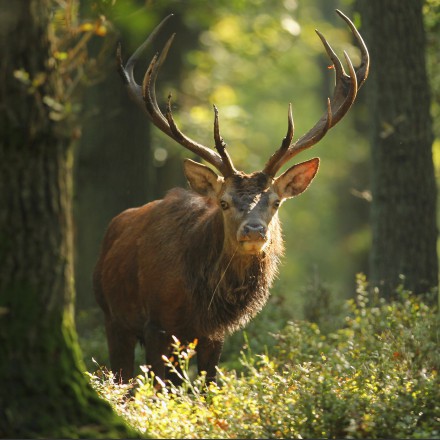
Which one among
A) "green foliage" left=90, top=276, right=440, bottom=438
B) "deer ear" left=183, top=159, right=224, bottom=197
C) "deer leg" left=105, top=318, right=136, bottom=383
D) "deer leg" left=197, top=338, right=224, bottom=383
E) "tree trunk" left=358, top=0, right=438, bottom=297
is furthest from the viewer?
"tree trunk" left=358, top=0, right=438, bottom=297

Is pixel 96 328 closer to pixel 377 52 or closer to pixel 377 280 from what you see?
pixel 377 280

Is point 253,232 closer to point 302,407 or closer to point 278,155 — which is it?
point 278,155

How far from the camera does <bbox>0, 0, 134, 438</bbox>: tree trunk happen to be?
6.21 meters

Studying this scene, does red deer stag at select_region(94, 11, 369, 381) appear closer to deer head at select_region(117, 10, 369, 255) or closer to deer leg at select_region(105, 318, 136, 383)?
deer head at select_region(117, 10, 369, 255)

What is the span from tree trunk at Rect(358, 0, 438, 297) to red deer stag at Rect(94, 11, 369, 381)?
2211 millimetres

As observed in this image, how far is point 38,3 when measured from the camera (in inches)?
252

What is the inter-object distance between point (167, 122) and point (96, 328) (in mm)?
4583

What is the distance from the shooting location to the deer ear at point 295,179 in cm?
986

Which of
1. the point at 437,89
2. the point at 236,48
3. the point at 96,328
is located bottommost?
the point at 96,328

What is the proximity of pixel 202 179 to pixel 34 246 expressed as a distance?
3775 millimetres

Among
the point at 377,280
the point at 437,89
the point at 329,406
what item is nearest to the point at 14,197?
the point at 329,406

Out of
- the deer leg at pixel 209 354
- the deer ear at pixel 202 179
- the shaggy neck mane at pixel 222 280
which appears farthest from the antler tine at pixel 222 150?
the deer leg at pixel 209 354

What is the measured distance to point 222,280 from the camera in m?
9.48

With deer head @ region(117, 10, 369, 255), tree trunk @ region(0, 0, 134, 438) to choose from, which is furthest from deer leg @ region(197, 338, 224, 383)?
tree trunk @ region(0, 0, 134, 438)
